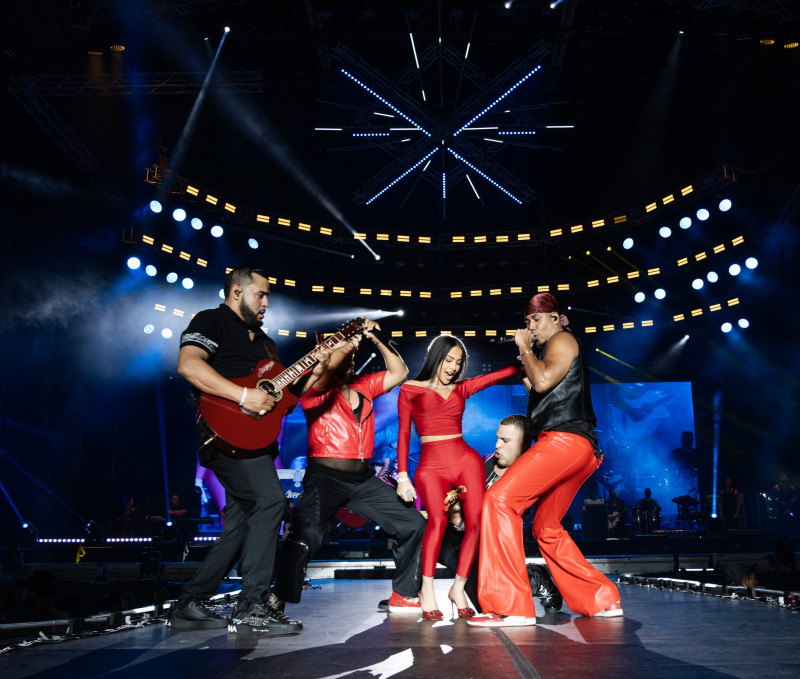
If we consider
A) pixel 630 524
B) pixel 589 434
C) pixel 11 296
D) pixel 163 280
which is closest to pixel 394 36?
pixel 163 280

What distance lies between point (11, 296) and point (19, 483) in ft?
13.2

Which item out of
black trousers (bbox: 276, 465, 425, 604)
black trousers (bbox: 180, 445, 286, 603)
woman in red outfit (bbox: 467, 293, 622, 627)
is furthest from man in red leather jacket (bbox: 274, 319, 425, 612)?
woman in red outfit (bbox: 467, 293, 622, 627)

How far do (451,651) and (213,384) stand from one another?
1.85 metres

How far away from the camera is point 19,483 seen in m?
13.6

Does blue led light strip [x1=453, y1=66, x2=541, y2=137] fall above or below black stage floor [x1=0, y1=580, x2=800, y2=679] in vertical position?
above

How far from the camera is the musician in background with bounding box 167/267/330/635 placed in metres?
3.47

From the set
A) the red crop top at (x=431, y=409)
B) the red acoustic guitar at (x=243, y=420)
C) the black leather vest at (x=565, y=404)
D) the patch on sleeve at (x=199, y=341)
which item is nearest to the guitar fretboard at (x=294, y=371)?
the red acoustic guitar at (x=243, y=420)

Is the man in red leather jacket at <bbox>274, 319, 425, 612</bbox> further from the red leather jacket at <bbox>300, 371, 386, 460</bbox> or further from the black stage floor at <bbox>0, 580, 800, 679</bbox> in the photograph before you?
the black stage floor at <bbox>0, 580, 800, 679</bbox>

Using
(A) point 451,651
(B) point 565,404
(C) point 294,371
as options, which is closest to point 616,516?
(B) point 565,404

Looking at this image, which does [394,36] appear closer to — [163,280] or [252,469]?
[163,280]

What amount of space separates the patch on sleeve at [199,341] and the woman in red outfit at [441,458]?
5.11 feet

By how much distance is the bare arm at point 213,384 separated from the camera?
3518 mm

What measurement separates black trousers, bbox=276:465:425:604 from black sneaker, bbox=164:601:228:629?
→ 0.73 meters

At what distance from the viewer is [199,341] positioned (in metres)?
3.67
